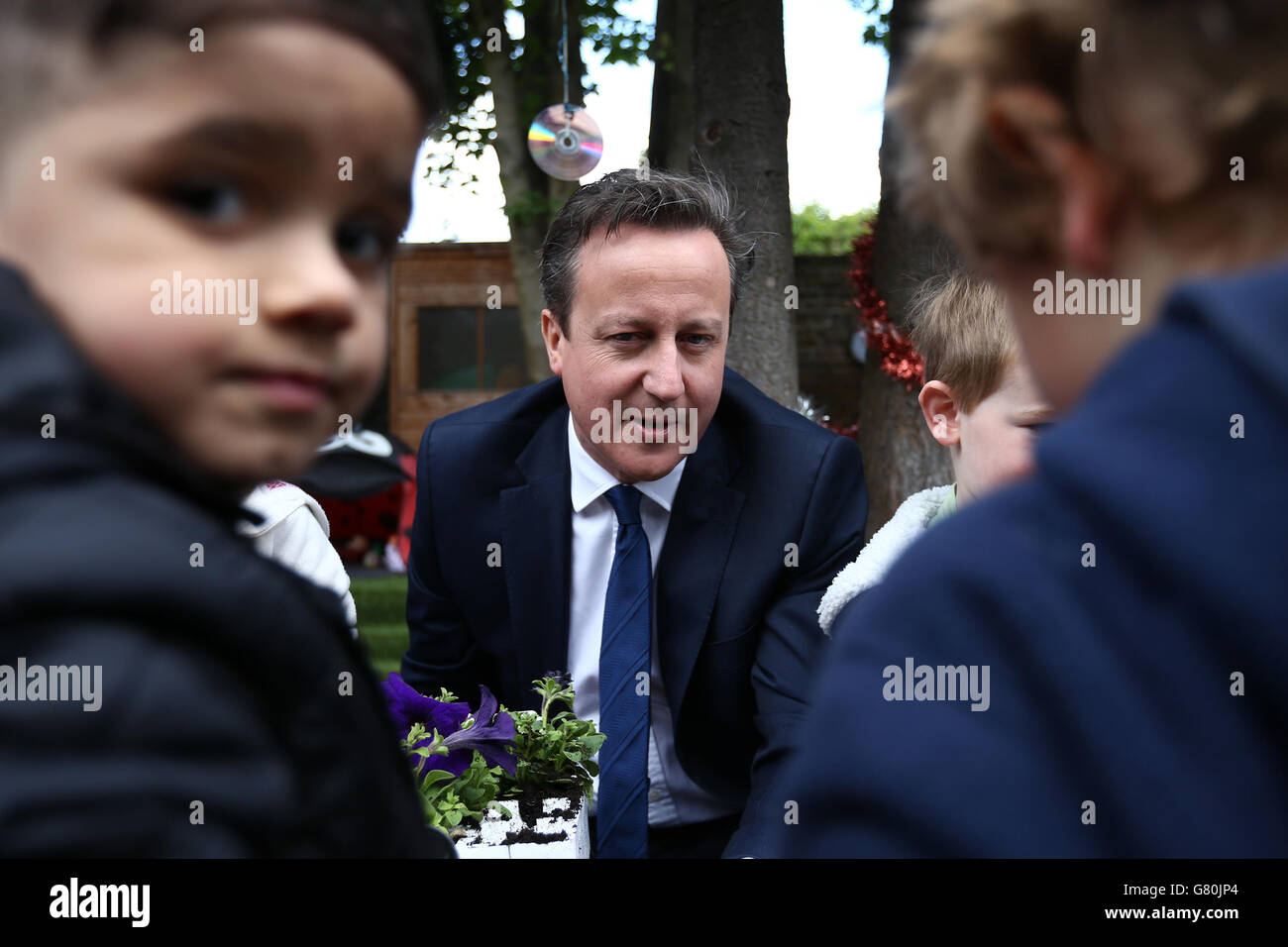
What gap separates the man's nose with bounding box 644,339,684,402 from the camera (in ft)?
9.46

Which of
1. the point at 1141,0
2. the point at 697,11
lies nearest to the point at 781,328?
the point at 697,11

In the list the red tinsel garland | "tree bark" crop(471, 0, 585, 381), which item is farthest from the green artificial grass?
the red tinsel garland

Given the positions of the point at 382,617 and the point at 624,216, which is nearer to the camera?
the point at 624,216

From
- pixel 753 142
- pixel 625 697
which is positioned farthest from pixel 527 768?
pixel 753 142

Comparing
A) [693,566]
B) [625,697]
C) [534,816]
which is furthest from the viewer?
[693,566]

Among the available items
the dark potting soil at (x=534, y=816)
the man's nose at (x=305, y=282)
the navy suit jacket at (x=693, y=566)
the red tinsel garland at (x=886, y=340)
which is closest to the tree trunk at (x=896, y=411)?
the red tinsel garland at (x=886, y=340)

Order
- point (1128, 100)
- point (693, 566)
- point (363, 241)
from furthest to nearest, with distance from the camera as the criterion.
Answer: point (693, 566)
point (363, 241)
point (1128, 100)

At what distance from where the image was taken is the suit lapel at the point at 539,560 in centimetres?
302

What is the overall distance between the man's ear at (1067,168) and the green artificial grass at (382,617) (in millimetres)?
6289

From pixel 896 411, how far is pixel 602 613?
480 centimetres

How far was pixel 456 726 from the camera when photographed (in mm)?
2180

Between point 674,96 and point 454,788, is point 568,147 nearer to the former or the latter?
point 674,96

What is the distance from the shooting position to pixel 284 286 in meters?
0.85
